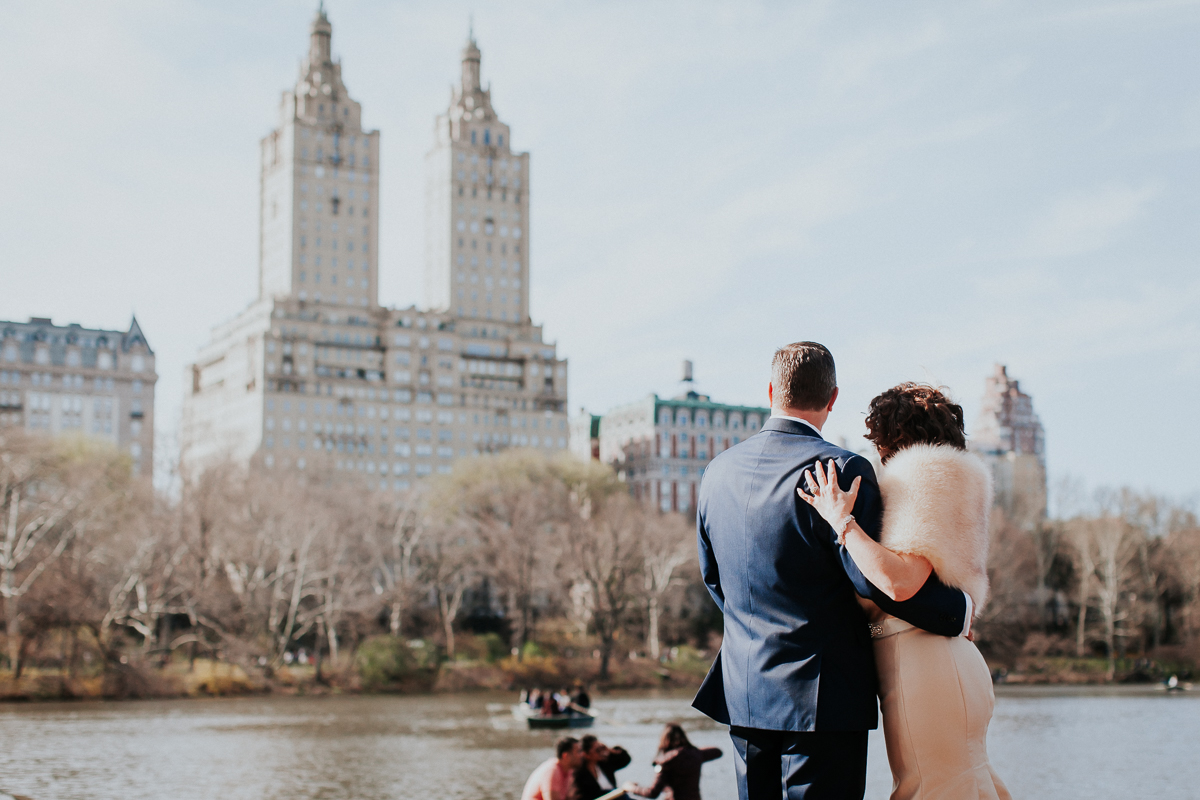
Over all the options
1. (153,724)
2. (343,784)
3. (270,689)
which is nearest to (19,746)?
(153,724)

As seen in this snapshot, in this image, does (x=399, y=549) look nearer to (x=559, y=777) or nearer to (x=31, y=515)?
(x=31, y=515)

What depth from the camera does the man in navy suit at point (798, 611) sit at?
16.5 ft

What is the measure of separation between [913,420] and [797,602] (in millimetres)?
945

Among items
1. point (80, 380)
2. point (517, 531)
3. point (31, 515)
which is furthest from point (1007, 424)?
point (31, 515)

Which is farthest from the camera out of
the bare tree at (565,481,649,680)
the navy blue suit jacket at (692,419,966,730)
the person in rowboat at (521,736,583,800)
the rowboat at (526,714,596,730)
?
the bare tree at (565,481,649,680)

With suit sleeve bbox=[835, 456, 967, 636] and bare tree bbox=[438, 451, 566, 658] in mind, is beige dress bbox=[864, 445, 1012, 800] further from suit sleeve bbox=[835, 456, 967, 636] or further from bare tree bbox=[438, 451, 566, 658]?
bare tree bbox=[438, 451, 566, 658]

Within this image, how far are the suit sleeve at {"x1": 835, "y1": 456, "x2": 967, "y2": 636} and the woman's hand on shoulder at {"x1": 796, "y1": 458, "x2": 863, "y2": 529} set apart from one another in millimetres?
42

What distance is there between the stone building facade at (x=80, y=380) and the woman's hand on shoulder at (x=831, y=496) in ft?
446

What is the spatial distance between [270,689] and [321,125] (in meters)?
95.2

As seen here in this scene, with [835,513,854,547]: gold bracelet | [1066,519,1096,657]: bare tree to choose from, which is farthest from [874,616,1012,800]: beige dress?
[1066,519,1096,657]: bare tree

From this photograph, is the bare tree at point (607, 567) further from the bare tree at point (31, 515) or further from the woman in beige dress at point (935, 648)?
the woman in beige dress at point (935, 648)

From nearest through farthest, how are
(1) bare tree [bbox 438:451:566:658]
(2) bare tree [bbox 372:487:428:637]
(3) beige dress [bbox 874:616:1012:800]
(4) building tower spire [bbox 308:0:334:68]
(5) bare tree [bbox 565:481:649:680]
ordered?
(3) beige dress [bbox 874:616:1012:800] < (2) bare tree [bbox 372:487:428:637] < (5) bare tree [bbox 565:481:649:680] < (1) bare tree [bbox 438:451:566:658] < (4) building tower spire [bbox 308:0:334:68]

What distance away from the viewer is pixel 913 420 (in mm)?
5414

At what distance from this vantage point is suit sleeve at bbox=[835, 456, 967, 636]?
4.97m
